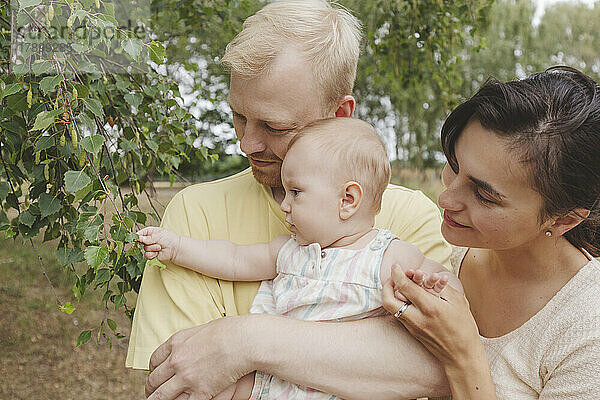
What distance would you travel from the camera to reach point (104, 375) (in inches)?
185

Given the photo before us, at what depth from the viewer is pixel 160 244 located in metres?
1.72

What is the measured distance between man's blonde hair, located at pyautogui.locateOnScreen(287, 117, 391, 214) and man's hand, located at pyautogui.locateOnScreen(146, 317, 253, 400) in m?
0.46

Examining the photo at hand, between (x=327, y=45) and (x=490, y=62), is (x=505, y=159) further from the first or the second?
(x=490, y=62)

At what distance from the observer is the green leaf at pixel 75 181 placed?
1767 mm

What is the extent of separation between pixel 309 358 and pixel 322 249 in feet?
1.03

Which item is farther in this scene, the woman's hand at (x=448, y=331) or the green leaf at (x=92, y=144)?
the green leaf at (x=92, y=144)

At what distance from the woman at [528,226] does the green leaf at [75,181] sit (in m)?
0.89

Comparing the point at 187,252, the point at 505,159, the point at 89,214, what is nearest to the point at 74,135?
the point at 89,214

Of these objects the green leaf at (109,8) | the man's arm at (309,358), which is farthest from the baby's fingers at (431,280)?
the green leaf at (109,8)

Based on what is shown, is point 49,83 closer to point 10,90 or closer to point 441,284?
point 10,90

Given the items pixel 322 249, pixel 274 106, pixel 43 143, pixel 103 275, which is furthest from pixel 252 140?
pixel 103 275

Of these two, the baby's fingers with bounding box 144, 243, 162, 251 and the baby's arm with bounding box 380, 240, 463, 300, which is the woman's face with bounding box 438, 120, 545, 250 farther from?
the baby's fingers with bounding box 144, 243, 162, 251

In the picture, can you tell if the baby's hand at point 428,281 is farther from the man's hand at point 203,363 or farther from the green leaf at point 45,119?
the green leaf at point 45,119

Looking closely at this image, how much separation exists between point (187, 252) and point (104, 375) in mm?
3402
